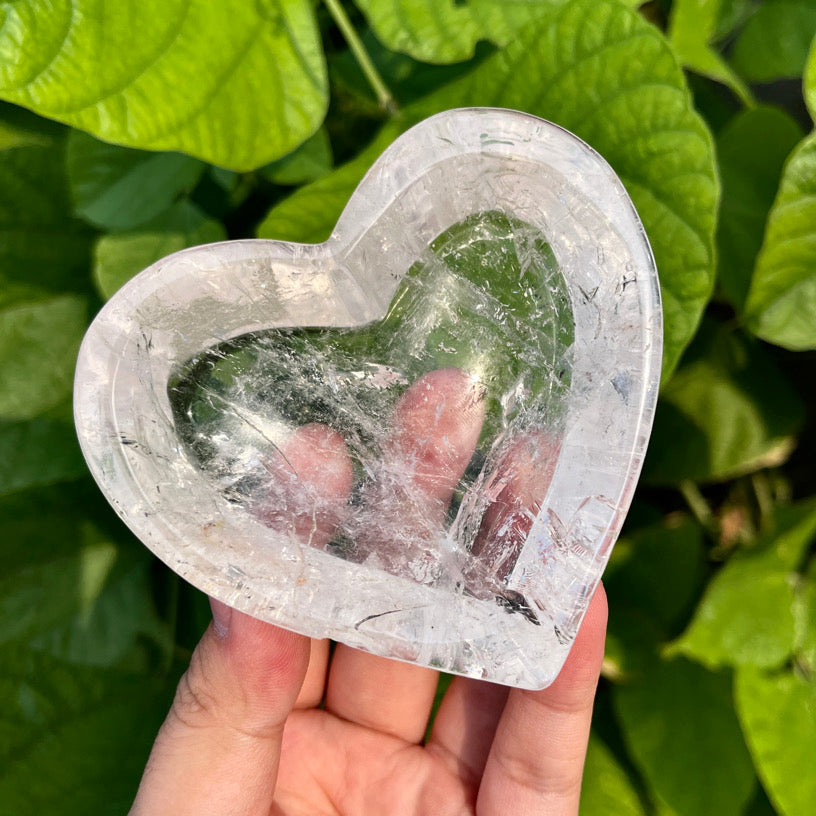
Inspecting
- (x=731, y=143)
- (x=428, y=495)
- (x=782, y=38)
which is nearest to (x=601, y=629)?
(x=428, y=495)

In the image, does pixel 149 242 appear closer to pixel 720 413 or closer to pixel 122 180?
pixel 122 180

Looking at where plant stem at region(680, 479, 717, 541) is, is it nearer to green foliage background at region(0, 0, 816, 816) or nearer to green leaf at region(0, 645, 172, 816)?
green foliage background at region(0, 0, 816, 816)

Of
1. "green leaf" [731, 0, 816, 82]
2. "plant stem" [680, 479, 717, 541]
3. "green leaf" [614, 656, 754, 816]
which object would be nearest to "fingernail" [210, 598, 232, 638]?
"green leaf" [614, 656, 754, 816]

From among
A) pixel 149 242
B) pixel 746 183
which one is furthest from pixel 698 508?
pixel 149 242

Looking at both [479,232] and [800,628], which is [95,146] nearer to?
[479,232]

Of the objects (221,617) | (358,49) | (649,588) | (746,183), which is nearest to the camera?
(221,617)
